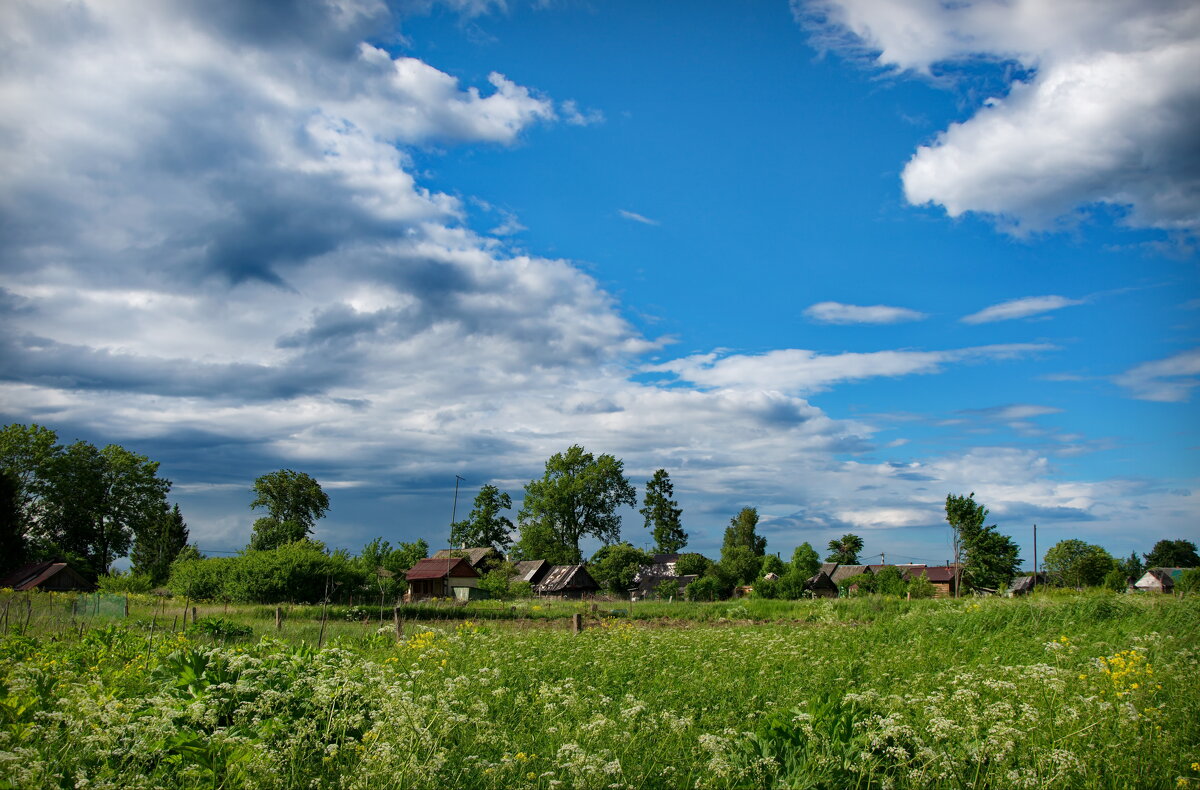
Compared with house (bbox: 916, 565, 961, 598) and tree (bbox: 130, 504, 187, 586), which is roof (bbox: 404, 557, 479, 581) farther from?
house (bbox: 916, 565, 961, 598)

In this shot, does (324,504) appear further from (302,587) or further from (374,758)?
(374,758)

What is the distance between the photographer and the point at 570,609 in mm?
36719

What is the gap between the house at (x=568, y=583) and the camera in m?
59.3

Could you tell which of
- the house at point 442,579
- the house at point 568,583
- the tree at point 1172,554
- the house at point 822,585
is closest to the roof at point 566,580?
the house at point 568,583

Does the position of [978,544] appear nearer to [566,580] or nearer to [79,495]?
[566,580]

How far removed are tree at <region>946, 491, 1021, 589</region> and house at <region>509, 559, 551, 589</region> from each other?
34.4 meters

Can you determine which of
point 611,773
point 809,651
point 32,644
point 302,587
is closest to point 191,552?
point 302,587

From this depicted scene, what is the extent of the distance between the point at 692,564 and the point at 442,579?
2257cm

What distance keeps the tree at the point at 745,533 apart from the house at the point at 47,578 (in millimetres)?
56553

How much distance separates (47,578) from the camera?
4438 centimetres

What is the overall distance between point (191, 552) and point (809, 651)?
62702 mm

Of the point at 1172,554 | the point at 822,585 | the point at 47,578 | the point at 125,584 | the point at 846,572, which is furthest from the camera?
the point at 1172,554

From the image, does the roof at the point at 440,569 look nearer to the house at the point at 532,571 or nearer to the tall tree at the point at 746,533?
the house at the point at 532,571

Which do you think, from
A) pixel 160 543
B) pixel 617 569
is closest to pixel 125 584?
pixel 160 543
